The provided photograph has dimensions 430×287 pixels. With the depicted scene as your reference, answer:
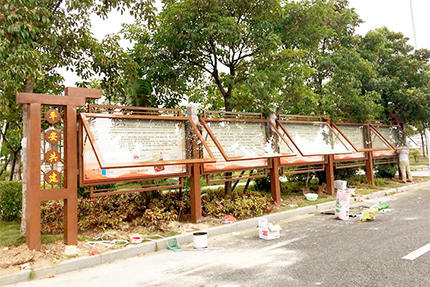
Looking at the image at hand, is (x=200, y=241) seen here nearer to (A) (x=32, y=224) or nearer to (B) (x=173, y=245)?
(B) (x=173, y=245)

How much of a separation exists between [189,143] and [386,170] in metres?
12.8

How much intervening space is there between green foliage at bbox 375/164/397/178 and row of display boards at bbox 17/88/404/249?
5.91 m

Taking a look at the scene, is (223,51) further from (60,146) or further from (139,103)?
(60,146)

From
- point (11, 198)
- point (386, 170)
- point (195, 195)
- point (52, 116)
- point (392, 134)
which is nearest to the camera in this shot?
point (52, 116)

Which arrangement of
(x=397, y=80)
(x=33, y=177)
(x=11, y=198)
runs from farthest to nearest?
(x=397, y=80) < (x=11, y=198) < (x=33, y=177)

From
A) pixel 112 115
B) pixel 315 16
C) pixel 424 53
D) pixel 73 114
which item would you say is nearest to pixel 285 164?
pixel 315 16

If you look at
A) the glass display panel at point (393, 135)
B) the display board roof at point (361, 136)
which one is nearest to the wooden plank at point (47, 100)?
the display board roof at point (361, 136)

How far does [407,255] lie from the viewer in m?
4.86

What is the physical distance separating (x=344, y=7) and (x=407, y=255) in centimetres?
1377

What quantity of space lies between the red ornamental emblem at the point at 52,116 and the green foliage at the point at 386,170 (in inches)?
620

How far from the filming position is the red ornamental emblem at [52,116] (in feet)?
19.0

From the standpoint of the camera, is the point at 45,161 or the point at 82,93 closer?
the point at 45,161

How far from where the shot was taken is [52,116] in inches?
231

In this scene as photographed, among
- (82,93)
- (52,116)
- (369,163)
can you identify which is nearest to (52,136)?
(52,116)
